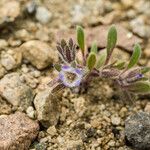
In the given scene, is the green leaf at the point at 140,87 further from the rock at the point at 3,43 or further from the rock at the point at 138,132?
the rock at the point at 3,43

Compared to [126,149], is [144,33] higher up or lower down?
higher up

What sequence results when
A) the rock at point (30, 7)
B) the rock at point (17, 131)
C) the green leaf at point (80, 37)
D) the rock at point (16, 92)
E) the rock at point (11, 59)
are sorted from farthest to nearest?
the rock at point (30, 7), the rock at point (11, 59), the green leaf at point (80, 37), the rock at point (16, 92), the rock at point (17, 131)

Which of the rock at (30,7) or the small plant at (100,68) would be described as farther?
the rock at (30,7)

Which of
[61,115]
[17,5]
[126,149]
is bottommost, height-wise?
[126,149]

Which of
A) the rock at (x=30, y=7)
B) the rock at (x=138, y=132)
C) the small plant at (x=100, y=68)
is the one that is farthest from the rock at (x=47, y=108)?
the rock at (x=30, y=7)

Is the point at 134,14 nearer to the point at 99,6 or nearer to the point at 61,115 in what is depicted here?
the point at 99,6

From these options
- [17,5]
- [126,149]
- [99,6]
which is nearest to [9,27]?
[17,5]

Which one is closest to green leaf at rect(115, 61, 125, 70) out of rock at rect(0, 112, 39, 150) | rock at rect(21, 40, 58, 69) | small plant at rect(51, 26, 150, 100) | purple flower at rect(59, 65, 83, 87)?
small plant at rect(51, 26, 150, 100)

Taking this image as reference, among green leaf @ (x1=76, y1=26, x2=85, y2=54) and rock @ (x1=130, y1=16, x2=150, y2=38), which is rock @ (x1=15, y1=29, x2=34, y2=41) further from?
rock @ (x1=130, y1=16, x2=150, y2=38)
